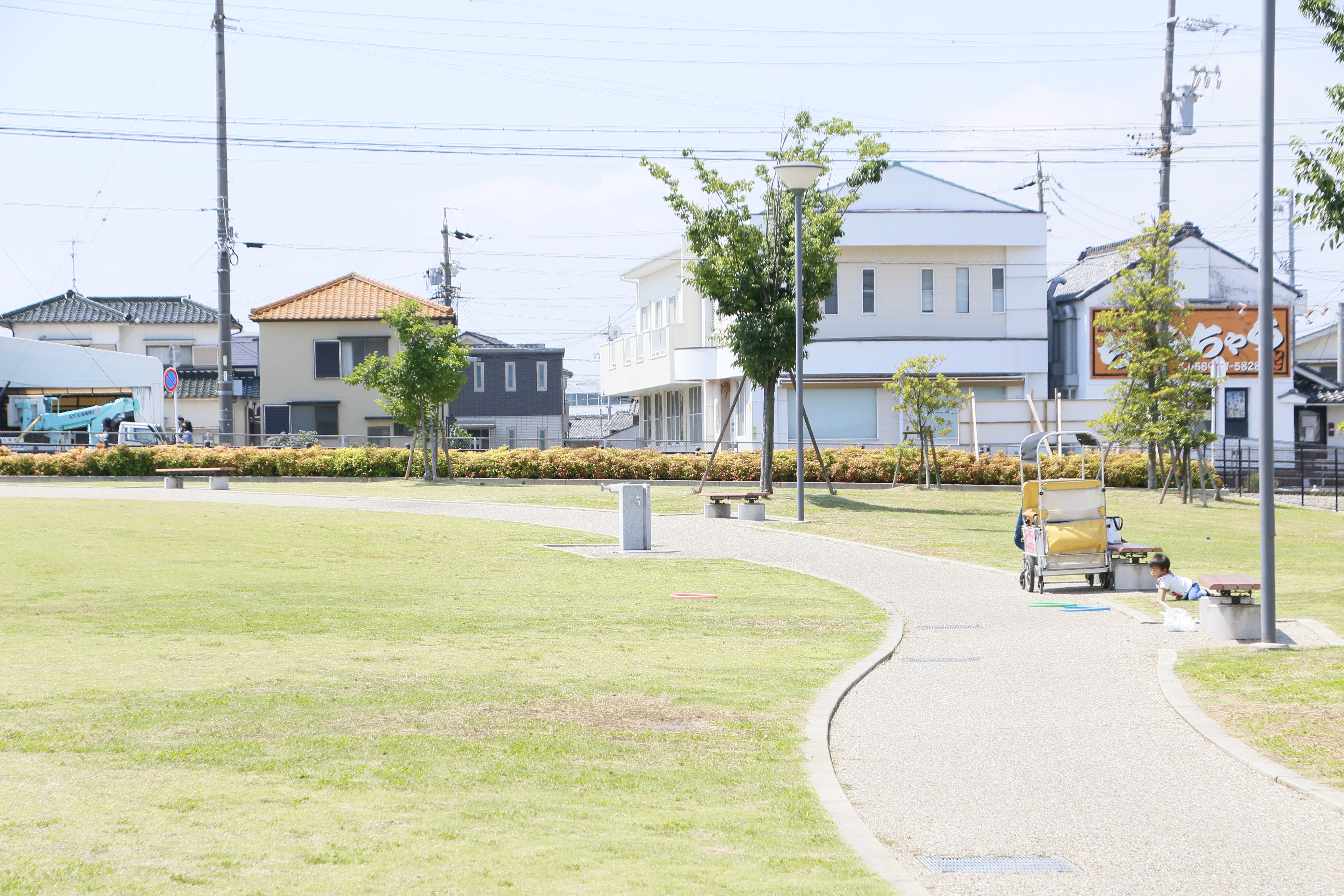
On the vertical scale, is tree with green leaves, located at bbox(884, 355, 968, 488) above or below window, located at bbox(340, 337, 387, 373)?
below

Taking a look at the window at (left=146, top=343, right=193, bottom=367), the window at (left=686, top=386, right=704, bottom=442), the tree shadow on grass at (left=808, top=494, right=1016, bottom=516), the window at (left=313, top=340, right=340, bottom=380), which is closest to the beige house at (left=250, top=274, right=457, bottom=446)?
the window at (left=313, top=340, right=340, bottom=380)

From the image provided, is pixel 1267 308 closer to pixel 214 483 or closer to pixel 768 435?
pixel 768 435

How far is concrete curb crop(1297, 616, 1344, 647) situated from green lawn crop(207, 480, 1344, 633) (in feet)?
0.49

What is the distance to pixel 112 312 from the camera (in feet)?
201

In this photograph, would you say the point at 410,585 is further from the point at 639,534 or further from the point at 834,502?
the point at 834,502

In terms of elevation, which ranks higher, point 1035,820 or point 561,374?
point 561,374

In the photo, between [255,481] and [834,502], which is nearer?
[834,502]

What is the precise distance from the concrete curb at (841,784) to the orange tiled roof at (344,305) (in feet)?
137

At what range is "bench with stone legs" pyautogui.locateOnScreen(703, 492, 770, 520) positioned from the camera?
2333 centimetres

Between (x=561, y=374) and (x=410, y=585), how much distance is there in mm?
44806

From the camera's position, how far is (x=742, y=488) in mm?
32094

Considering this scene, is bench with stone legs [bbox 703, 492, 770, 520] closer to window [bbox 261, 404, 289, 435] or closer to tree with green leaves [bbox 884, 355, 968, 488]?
tree with green leaves [bbox 884, 355, 968, 488]

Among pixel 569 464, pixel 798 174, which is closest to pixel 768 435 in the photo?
pixel 798 174

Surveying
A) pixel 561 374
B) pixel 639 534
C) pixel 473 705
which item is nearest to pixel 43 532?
pixel 639 534
